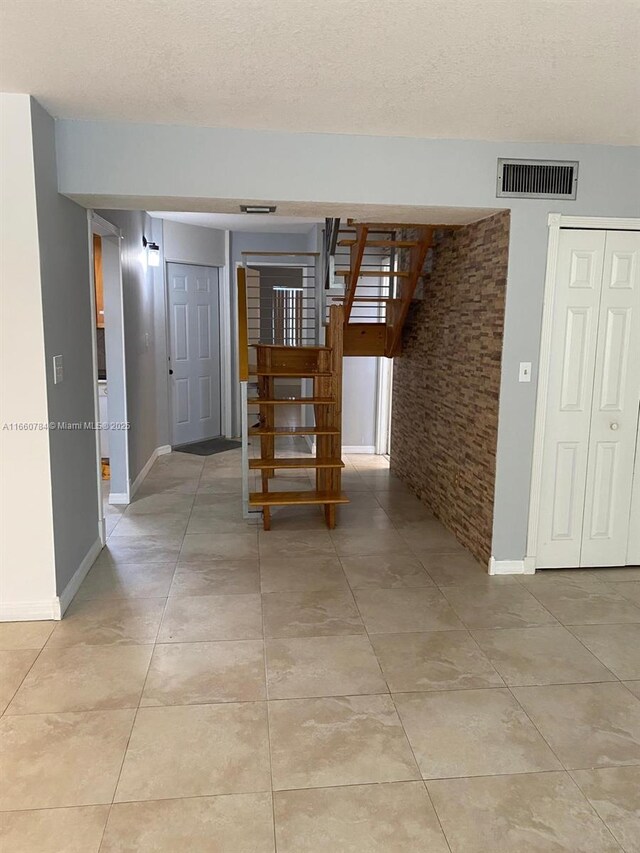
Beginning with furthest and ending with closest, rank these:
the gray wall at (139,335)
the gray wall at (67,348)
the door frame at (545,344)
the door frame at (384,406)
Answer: the door frame at (384,406)
the gray wall at (139,335)
the door frame at (545,344)
the gray wall at (67,348)

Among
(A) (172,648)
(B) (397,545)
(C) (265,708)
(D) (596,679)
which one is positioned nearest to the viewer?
(C) (265,708)

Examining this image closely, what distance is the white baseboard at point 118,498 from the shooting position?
505 cm

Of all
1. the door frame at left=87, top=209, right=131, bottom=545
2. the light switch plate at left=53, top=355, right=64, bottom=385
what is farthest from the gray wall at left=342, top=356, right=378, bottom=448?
the light switch plate at left=53, top=355, right=64, bottom=385

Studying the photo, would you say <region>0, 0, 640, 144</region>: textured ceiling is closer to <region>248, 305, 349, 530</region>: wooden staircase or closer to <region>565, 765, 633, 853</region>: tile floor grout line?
<region>248, 305, 349, 530</region>: wooden staircase

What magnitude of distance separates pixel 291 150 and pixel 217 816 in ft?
9.50

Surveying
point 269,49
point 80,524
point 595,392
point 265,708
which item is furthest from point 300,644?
point 269,49

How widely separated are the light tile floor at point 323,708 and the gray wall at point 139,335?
1745 millimetres

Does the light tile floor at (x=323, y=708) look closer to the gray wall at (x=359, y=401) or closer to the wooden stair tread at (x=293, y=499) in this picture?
the wooden stair tread at (x=293, y=499)

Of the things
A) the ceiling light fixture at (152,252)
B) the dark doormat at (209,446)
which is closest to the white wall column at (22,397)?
the ceiling light fixture at (152,252)

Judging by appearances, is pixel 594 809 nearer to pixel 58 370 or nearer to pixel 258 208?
pixel 58 370

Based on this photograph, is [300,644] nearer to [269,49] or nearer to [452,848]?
[452,848]

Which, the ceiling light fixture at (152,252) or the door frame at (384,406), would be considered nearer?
the ceiling light fixture at (152,252)

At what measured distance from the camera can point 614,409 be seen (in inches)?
145

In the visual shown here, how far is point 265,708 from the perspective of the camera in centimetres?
241
